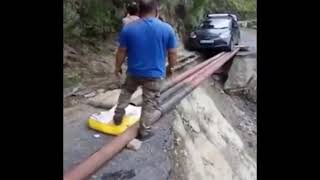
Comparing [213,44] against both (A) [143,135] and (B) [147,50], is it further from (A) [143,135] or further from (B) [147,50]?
(B) [147,50]

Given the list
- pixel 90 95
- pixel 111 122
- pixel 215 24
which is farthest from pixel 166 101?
pixel 215 24

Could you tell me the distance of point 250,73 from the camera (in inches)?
280

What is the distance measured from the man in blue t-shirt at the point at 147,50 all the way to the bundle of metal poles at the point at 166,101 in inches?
11.1

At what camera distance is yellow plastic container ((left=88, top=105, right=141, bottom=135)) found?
2.83m

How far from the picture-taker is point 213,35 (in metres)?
7.64

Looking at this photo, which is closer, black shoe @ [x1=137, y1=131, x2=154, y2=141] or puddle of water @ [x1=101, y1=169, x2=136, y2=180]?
puddle of water @ [x1=101, y1=169, x2=136, y2=180]

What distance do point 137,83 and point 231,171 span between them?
1348 millimetres

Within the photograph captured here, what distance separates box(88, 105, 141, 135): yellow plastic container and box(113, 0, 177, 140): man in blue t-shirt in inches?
10.4

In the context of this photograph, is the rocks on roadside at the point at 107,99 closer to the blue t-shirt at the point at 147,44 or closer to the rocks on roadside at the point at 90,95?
the rocks on roadside at the point at 90,95

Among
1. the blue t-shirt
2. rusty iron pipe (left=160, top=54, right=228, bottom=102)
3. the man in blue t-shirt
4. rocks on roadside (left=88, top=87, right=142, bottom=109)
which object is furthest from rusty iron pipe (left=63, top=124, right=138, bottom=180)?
rusty iron pipe (left=160, top=54, right=228, bottom=102)

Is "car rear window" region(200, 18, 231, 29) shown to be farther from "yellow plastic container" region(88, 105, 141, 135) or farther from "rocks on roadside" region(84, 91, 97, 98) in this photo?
"yellow plastic container" region(88, 105, 141, 135)

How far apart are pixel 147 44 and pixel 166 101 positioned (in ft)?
4.65
